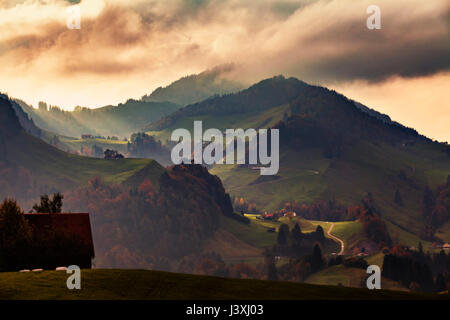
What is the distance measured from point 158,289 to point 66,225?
112ft

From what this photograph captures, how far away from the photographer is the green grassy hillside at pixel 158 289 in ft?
220

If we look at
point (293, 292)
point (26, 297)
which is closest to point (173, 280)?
point (293, 292)

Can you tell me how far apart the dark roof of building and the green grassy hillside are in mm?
18989

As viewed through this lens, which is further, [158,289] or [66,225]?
[66,225]

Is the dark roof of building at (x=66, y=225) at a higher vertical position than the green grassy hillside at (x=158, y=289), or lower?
higher

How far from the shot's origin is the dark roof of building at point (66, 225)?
323 ft

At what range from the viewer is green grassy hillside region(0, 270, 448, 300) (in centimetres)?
6706

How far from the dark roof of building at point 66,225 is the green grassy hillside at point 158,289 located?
1899 cm

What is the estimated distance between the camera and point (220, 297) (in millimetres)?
68500

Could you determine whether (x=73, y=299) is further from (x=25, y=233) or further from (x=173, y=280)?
(x=25, y=233)

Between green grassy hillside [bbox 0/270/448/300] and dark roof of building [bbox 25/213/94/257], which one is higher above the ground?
dark roof of building [bbox 25/213/94/257]

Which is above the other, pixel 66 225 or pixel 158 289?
pixel 66 225

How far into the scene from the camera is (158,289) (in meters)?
72.6

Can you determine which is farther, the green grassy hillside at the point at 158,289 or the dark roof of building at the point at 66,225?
the dark roof of building at the point at 66,225
